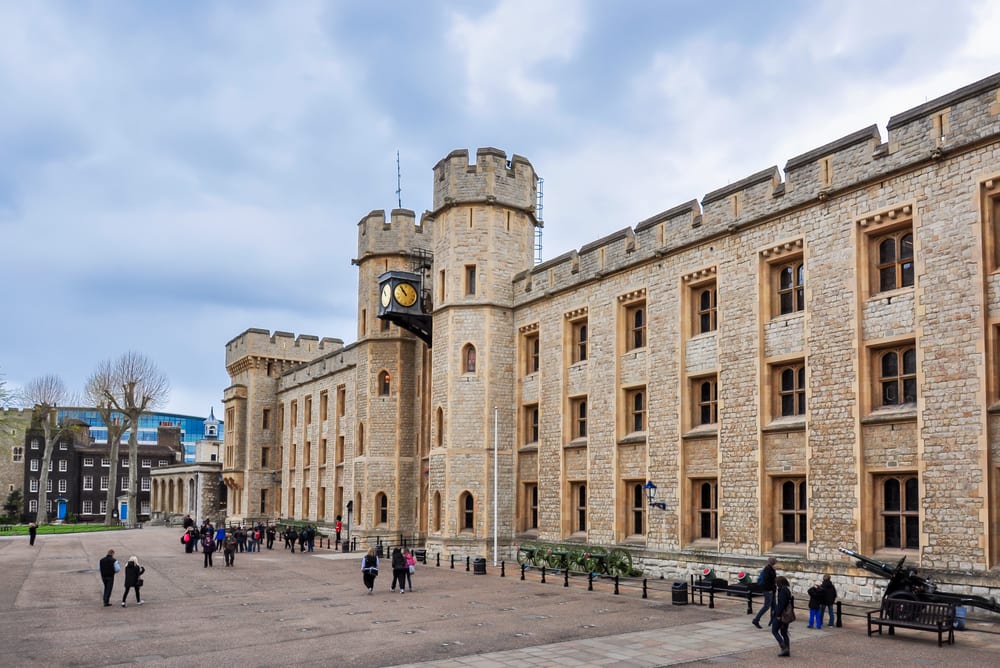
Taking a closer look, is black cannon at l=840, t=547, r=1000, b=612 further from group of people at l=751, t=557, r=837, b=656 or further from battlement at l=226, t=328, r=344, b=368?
battlement at l=226, t=328, r=344, b=368

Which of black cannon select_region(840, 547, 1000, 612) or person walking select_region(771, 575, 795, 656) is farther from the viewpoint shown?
black cannon select_region(840, 547, 1000, 612)

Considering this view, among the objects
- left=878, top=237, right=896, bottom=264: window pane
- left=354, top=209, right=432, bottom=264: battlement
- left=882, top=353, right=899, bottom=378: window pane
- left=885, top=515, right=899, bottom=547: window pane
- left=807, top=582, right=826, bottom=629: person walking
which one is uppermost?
left=354, top=209, right=432, bottom=264: battlement

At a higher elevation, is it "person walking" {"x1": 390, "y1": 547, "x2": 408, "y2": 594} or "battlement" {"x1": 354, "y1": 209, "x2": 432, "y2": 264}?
"battlement" {"x1": 354, "y1": 209, "x2": 432, "y2": 264}

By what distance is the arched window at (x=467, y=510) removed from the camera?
3391 cm

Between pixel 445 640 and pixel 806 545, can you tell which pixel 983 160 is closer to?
pixel 806 545

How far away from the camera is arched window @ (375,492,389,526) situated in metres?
42.4

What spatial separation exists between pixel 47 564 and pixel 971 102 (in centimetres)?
3314

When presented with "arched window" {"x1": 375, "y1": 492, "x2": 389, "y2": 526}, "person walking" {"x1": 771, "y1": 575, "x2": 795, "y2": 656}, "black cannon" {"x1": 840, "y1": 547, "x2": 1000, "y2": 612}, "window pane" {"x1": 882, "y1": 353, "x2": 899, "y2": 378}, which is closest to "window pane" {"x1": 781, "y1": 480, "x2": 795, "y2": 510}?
"window pane" {"x1": 882, "y1": 353, "x2": 899, "y2": 378}

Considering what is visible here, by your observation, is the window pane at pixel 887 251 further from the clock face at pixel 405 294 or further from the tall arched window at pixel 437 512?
the clock face at pixel 405 294

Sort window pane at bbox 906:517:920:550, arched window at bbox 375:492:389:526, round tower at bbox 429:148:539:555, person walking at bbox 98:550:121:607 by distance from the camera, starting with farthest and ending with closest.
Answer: arched window at bbox 375:492:389:526
round tower at bbox 429:148:539:555
person walking at bbox 98:550:121:607
window pane at bbox 906:517:920:550

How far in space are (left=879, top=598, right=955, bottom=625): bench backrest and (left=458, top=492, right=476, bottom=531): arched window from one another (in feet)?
63.7

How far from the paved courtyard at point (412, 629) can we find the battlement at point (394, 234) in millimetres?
20080

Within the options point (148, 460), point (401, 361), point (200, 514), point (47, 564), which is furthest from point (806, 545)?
point (148, 460)

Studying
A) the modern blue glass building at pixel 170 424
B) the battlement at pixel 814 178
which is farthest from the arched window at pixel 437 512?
the modern blue glass building at pixel 170 424
